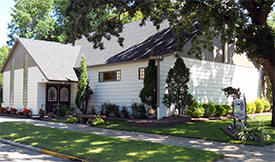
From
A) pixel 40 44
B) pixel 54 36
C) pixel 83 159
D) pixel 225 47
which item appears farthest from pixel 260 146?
pixel 54 36

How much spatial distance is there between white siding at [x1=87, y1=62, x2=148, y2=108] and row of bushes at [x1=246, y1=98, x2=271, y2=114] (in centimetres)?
940

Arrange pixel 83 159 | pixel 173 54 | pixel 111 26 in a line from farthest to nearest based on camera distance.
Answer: pixel 173 54, pixel 111 26, pixel 83 159

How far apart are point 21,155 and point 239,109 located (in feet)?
28.5

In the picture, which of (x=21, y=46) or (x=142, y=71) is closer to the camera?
(x=142, y=71)

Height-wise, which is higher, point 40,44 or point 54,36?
point 54,36

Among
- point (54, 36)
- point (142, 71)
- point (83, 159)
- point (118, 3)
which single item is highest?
point (54, 36)

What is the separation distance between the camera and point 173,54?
1698cm

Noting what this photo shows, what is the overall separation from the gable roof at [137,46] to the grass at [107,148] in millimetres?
8199

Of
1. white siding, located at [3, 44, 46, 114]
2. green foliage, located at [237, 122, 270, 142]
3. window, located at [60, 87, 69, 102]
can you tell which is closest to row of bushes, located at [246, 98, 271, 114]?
green foliage, located at [237, 122, 270, 142]

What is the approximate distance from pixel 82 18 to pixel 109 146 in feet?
20.9

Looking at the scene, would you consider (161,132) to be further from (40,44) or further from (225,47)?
(40,44)

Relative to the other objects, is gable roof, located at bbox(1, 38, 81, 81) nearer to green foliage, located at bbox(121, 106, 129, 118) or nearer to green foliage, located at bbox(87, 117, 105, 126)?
green foliage, located at bbox(121, 106, 129, 118)

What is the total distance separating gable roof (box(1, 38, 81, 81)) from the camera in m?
21.7

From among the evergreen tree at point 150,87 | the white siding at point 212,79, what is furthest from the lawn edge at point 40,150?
the white siding at point 212,79
